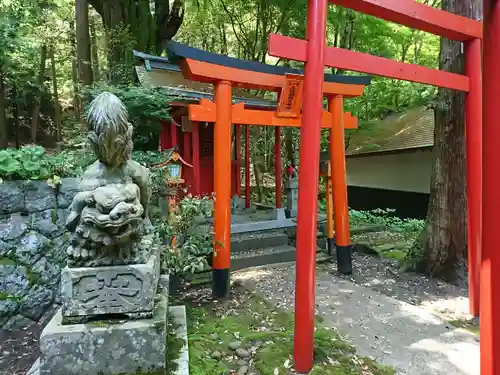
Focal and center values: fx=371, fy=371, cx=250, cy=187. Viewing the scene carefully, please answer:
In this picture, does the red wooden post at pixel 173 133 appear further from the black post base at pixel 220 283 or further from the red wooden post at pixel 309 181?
the red wooden post at pixel 309 181

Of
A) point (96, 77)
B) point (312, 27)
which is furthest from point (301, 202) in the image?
point (96, 77)

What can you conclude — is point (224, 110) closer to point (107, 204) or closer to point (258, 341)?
point (258, 341)

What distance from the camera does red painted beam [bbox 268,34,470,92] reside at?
127 inches

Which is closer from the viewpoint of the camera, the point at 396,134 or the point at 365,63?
the point at 365,63

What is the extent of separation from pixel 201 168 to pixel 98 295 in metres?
7.14

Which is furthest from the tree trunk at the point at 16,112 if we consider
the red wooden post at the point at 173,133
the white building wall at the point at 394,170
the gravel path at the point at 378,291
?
the white building wall at the point at 394,170

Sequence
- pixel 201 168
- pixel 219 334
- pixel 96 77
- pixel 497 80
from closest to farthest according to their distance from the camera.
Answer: pixel 497 80, pixel 219 334, pixel 201 168, pixel 96 77

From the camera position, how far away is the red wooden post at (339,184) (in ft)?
19.1

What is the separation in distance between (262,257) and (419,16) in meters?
4.30

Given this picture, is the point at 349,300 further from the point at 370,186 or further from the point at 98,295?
the point at 370,186

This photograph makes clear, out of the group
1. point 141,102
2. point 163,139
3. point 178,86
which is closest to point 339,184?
point 141,102

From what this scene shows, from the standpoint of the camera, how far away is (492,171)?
7.73ft

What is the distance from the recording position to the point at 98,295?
2246 millimetres

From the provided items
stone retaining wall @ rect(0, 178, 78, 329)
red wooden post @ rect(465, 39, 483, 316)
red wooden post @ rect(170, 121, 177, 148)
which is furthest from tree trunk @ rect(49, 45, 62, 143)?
red wooden post @ rect(465, 39, 483, 316)
